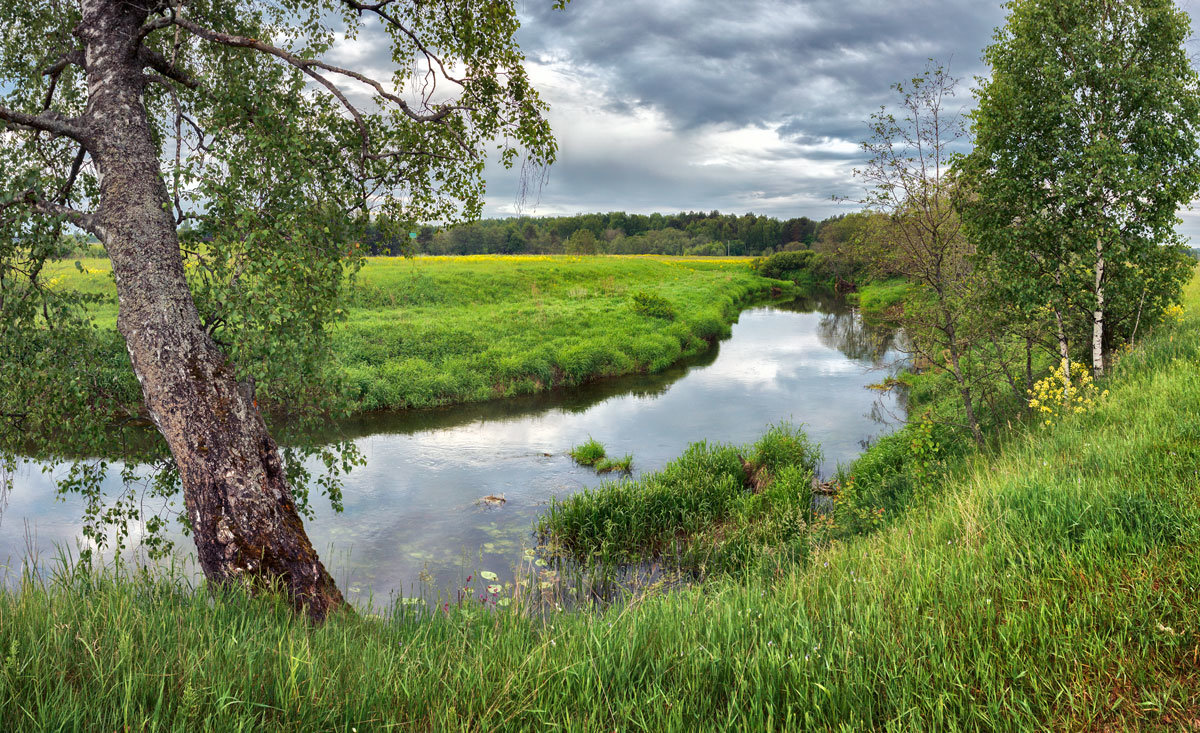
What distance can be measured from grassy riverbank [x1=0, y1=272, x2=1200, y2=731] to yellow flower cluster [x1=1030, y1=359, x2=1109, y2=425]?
13.3ft

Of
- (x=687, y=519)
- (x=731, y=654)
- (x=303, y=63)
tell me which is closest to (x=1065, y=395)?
(x=687, y=519)

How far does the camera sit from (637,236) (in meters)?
131

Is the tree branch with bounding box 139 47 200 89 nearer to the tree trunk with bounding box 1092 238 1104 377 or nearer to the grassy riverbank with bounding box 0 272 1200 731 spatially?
the grassy riverbank with bounding box 0 272 1200 731

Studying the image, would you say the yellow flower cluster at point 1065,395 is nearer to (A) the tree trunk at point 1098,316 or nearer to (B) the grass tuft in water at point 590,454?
(A) the tree trunk at point 1098,316

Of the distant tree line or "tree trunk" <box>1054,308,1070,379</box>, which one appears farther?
the distant tree line

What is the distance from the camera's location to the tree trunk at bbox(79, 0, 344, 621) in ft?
16.9

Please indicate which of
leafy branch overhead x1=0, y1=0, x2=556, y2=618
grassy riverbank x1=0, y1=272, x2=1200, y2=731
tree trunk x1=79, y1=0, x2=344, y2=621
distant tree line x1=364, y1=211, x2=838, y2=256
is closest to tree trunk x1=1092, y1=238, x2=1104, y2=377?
grassy riverbank x1=0, y1=272, x2=1200, y2=731

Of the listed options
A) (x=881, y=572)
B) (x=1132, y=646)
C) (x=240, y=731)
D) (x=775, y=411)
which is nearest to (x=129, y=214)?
(x=240, y=731)

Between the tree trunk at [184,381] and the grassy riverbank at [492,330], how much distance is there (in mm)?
1670

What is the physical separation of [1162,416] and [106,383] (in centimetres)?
1102

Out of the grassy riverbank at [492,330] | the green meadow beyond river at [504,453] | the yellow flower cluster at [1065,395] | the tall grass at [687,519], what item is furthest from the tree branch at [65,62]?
Result: the yellow flower cluster at [1065,395]

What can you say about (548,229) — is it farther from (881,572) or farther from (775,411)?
(881,572)

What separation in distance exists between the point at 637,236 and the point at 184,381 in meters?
129

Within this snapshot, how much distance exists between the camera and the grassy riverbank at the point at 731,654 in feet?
9.78
